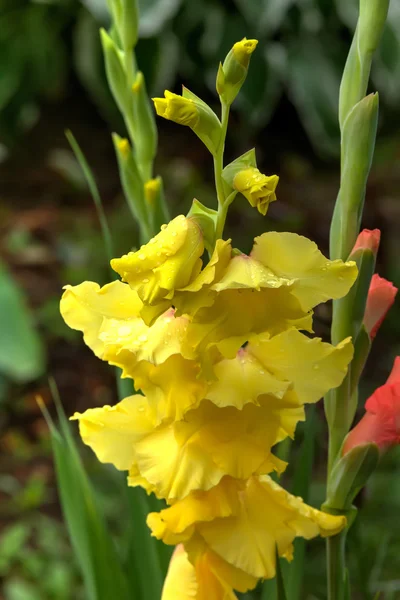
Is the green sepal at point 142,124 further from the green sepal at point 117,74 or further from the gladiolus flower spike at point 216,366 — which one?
the gladiolus flower spike at point 216,366

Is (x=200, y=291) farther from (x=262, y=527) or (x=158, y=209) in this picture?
(x=158, y=209)

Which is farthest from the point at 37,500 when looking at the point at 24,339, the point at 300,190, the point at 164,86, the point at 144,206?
the point at 300,190

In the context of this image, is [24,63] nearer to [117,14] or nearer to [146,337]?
[117,14]

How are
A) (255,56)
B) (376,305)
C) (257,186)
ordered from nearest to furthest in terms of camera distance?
1. (257,186)
2. (376,305)
3. (255,56)

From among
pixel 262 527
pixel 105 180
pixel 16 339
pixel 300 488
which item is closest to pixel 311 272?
pixel 262 527

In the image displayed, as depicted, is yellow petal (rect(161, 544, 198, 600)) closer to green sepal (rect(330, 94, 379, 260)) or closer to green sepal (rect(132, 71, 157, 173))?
green sepal (rect(330, 94, 379, 260))

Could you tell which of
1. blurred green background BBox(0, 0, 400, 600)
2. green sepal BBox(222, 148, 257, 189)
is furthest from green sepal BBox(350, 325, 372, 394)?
blurred green background BBox(0, 0, 400, 600)

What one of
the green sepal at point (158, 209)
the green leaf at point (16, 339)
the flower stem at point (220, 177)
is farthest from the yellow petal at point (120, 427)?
the green leaf at point (16, 339)
